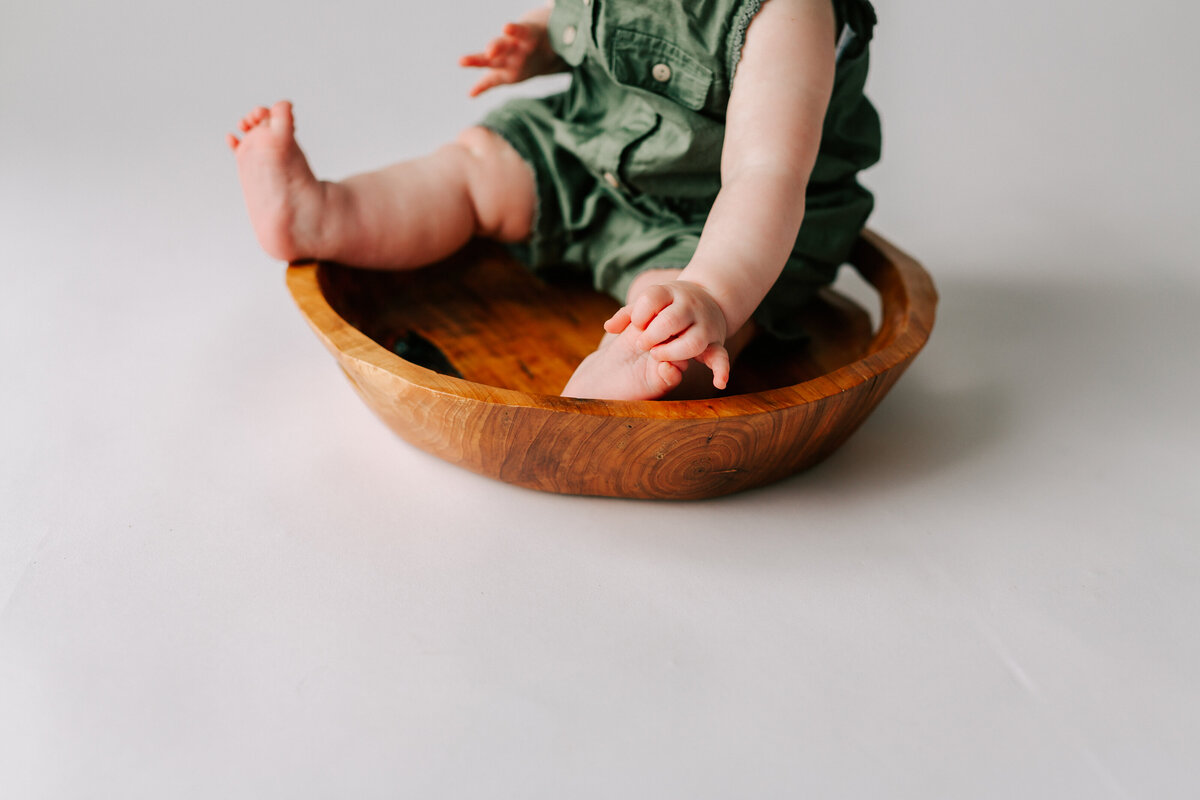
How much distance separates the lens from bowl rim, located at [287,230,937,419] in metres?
0.81

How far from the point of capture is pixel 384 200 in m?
1.07

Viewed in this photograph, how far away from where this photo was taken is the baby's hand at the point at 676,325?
79 centimetres

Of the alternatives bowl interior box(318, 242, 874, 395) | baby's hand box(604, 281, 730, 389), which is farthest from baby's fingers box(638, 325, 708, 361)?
bowl interior box(318, 242, 874, 395)

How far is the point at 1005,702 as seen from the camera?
0.75 meters

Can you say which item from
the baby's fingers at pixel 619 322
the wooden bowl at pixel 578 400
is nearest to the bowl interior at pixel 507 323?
the wooden bowl at pixel 578 400

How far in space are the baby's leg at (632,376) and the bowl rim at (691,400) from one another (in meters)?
0.02

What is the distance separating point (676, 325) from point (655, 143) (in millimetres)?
306

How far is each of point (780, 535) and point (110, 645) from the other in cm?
48

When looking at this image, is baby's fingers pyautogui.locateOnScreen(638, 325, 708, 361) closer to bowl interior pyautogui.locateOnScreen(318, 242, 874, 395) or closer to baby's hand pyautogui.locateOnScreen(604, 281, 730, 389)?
baby's hand pyautogui.locateOnScreen(604, 281, 730, 389)

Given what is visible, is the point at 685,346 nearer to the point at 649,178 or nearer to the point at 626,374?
the point at 626,374

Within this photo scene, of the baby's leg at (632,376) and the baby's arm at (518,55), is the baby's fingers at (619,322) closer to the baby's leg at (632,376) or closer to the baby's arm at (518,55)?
the baby's leg at (632,376)

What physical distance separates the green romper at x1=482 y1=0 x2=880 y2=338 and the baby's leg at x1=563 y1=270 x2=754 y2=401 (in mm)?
176

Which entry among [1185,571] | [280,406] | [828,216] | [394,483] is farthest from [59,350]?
[1185,571]

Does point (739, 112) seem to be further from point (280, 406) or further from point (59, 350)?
point (59, 350)
